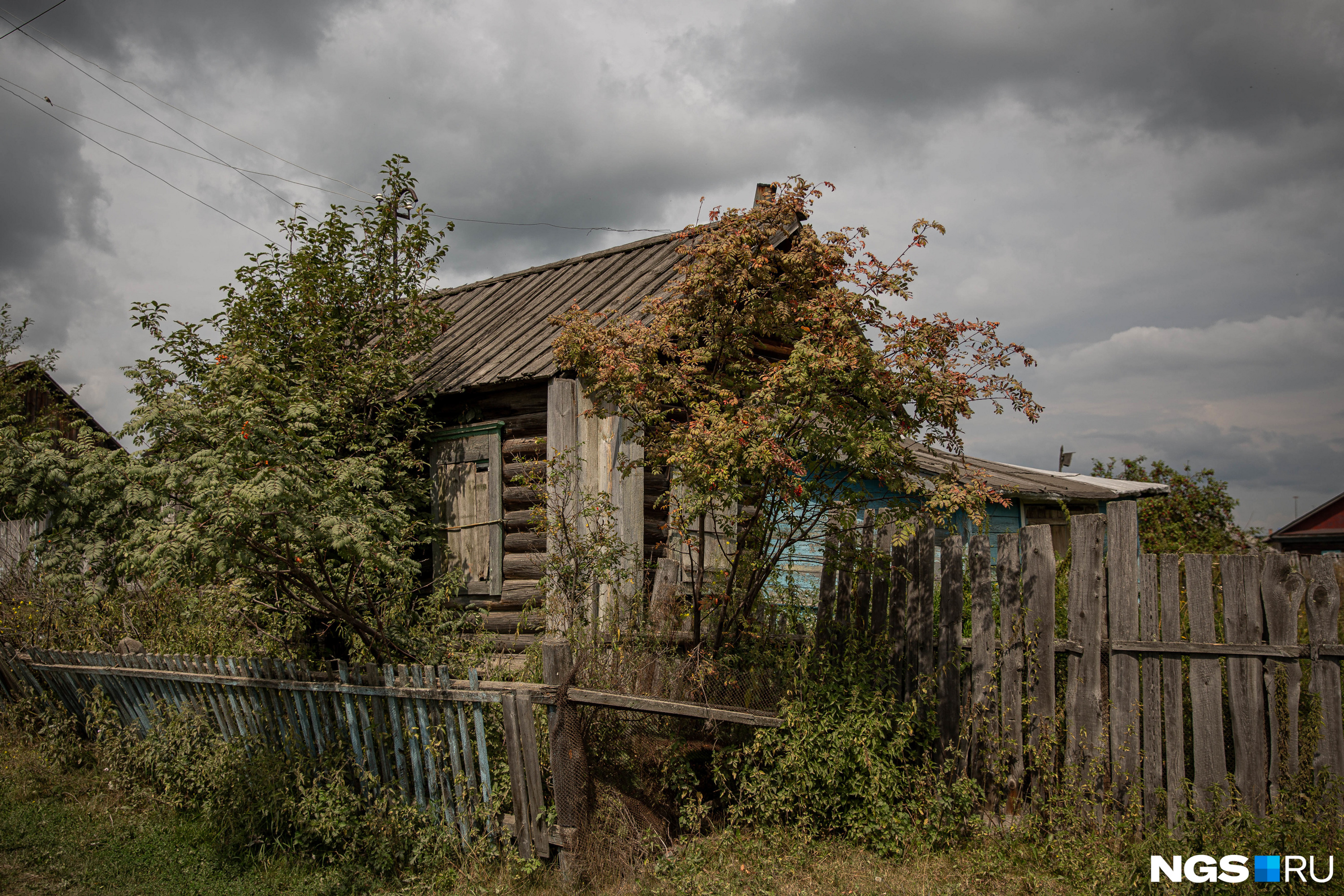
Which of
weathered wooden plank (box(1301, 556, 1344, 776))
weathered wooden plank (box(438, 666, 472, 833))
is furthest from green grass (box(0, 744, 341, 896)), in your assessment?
weathered wooden plank (box(1301, 556, 1344, 776))

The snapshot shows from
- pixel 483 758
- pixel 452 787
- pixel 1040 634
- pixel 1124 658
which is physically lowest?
pixel 452 787

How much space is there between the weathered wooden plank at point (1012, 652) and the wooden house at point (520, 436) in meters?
1.78

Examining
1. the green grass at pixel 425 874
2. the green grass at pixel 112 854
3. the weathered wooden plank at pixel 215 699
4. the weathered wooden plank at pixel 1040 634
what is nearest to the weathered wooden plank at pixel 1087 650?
the weathered wooden plank at pixel 1040 634

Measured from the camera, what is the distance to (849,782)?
179 inches

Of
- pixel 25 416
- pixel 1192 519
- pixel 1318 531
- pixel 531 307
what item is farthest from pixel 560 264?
pixel 1318 531

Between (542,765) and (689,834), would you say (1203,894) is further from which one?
(542,765)

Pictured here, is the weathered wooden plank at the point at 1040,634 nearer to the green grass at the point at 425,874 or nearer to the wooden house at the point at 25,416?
the green grass at the point at 425,874

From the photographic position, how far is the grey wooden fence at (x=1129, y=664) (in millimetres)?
4273

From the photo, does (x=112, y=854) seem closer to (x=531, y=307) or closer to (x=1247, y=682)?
(x=531, y=307)

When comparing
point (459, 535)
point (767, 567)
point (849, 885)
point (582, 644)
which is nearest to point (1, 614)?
point (459, 535)

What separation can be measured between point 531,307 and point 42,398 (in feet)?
62.2

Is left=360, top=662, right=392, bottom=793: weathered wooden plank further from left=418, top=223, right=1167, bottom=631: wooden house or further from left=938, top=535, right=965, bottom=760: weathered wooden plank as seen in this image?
left=938, top=535, right=965, bottom=760: weathered wooden plank

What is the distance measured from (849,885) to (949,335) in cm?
310

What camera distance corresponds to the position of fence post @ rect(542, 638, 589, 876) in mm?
4391
